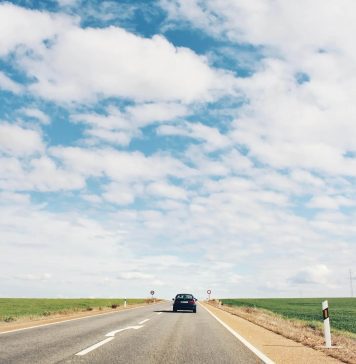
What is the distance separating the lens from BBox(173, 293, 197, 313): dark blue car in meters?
29.1

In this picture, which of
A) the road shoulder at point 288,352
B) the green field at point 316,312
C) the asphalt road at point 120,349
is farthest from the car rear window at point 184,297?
the road shoulder at point 288,352

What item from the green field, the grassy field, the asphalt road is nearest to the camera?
the asphalt road

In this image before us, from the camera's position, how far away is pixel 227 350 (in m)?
9.57

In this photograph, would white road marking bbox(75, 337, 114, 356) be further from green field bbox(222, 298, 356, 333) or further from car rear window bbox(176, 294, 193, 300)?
car rear window bbox(176, 294, 193, 300)

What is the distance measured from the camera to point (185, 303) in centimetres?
2923

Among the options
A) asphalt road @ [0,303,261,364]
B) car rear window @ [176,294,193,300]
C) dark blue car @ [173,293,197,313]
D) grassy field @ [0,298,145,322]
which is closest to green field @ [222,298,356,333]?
dark blue car @ [173,293,197,313]

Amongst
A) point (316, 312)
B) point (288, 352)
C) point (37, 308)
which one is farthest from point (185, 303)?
point (37, 308)

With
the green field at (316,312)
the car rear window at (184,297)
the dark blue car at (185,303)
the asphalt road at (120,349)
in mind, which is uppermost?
the car rear window at (184,297)

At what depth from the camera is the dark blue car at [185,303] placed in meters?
29.1

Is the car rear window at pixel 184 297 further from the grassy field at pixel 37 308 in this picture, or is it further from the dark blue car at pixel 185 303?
the grassy field at pixel 37 308

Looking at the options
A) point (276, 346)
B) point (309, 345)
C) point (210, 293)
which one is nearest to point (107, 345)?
point (276, 346)

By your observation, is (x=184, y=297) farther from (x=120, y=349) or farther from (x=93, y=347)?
(x=120, y=349)

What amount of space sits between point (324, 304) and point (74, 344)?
6.37 metres

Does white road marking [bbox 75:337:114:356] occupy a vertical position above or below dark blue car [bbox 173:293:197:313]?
below
